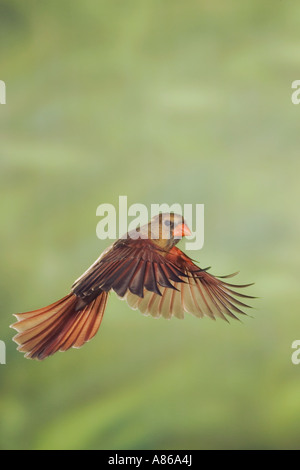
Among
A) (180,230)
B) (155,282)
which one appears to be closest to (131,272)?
(155,282)

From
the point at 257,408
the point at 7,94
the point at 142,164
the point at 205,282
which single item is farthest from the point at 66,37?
the point at 257,408

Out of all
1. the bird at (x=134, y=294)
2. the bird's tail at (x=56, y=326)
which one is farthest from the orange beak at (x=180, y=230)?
the bird's tail at (x=56, y=326)

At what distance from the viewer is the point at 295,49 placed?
1295mm

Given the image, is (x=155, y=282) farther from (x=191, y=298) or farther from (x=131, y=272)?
(x=191, y=298)

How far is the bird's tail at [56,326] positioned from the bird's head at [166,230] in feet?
0.48

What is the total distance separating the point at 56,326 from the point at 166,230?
0.76ft

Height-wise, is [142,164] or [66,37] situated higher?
[66,37]

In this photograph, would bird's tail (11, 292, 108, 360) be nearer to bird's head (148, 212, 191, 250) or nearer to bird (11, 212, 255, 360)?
bird (11, 212, 255, 360)

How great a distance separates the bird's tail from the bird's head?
0.48 ft

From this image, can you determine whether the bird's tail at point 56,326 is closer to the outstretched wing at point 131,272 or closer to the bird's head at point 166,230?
the outstretched wing at point 131,272

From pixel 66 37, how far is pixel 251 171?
49 centimetres

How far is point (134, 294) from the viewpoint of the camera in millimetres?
939
